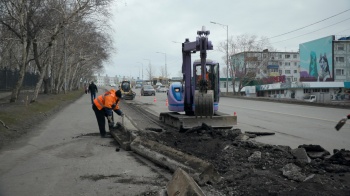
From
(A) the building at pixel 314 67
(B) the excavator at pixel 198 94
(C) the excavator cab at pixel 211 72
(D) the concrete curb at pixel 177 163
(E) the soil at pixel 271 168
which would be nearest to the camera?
(D) the concrete curb at pixel 177 163

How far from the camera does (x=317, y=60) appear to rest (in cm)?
6675

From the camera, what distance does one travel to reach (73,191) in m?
5.56

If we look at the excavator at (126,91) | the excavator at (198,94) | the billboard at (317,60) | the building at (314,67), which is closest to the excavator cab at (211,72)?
the excavator at (198,94)

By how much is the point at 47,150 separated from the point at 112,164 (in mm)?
2587

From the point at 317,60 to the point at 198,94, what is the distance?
6223 cm

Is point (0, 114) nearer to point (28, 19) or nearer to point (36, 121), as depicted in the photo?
point (36, 121)

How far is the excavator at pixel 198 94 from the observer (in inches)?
438

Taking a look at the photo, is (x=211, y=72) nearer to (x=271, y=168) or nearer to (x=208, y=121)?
(x=208, y=121)

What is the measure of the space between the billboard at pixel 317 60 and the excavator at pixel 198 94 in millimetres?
57771

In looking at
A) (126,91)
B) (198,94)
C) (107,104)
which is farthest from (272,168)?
(126,91)

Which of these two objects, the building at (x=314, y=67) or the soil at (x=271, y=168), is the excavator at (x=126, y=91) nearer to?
the building at (x=314, y=67)

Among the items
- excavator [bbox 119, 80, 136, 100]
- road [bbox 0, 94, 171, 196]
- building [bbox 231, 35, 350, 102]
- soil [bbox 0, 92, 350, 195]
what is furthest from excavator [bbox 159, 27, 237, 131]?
building [bbox 231, 35, 350, 102]

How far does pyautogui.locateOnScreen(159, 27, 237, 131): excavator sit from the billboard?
57.8 metres

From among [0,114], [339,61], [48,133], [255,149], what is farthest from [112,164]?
[339,61]
